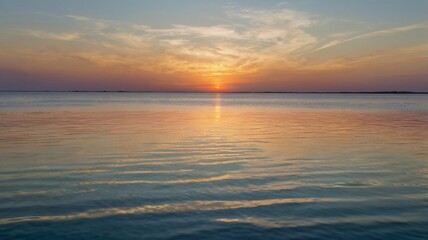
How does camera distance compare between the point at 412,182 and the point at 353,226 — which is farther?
the point at 412,182

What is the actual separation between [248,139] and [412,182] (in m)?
12.9

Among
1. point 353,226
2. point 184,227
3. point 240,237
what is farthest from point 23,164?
point 353,226

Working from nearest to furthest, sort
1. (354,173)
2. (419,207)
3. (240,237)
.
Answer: (240,237) < (419,207) < (354,173)

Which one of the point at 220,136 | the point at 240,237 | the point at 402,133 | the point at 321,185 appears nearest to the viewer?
the point at 240,237

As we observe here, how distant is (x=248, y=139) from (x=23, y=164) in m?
14.4

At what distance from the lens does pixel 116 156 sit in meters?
18.0

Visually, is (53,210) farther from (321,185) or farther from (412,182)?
(412,182)

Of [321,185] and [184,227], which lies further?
[321,185]

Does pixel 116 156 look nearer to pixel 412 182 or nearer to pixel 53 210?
pixel 53 210

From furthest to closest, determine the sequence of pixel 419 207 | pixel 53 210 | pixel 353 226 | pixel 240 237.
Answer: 1. pixel 419 207
2. pixel 53 210
3. pixel 353 226
4. pixel 240 237

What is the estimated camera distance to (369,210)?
1008cm

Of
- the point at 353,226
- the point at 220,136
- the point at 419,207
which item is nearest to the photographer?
the point at 353,226

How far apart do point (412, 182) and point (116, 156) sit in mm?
13146

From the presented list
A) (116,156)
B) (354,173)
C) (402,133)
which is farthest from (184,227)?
(402,133)
